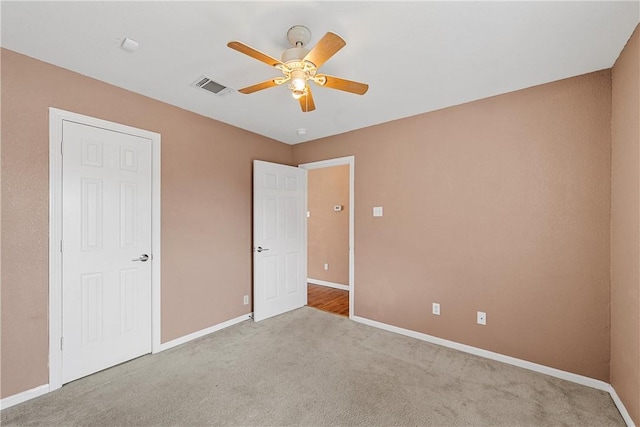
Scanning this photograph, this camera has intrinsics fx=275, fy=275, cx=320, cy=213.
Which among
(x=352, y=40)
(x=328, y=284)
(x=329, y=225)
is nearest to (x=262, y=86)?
(x=352, y=40)

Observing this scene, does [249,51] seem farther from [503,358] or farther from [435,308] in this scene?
[503,358]

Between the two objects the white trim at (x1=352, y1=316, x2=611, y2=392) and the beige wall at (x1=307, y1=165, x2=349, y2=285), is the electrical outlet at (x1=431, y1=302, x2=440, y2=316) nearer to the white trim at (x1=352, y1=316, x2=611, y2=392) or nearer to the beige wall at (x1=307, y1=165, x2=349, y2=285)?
the white trim at (x1=352, y1=316, x2=611, y2=392)

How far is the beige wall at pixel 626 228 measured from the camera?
1.70 metres

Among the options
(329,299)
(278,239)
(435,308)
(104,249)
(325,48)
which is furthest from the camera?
(329,299)

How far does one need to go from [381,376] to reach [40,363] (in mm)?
2665

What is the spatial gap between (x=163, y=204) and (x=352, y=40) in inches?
91.6

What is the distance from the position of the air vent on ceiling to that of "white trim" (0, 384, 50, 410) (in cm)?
268

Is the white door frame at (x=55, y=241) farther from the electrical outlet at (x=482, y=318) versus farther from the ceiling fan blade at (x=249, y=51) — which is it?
the electrical outlet at (x=482, y=318)

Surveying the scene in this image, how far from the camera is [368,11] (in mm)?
1581

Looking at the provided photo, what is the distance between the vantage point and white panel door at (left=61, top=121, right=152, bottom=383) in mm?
2238

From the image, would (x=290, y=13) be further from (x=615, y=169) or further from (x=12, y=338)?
(x=12, y=338)

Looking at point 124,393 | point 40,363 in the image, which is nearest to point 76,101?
point 40,363

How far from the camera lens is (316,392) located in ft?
7.02

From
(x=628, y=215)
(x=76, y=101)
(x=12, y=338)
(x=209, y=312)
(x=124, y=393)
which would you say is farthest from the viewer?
(x=209, y=312)
